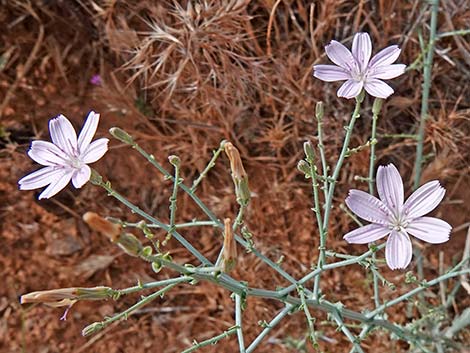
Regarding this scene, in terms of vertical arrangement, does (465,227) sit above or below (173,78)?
below

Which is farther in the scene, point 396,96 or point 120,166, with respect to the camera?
point 120,166

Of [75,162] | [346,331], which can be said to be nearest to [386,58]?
[346,331]

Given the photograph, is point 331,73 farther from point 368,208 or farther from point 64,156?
point 64,156

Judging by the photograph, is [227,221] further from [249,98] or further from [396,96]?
[396,96]

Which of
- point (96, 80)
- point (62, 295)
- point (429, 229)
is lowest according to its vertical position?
point (96, 80)

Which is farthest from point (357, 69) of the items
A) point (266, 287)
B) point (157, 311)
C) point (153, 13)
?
point (157, 311)
